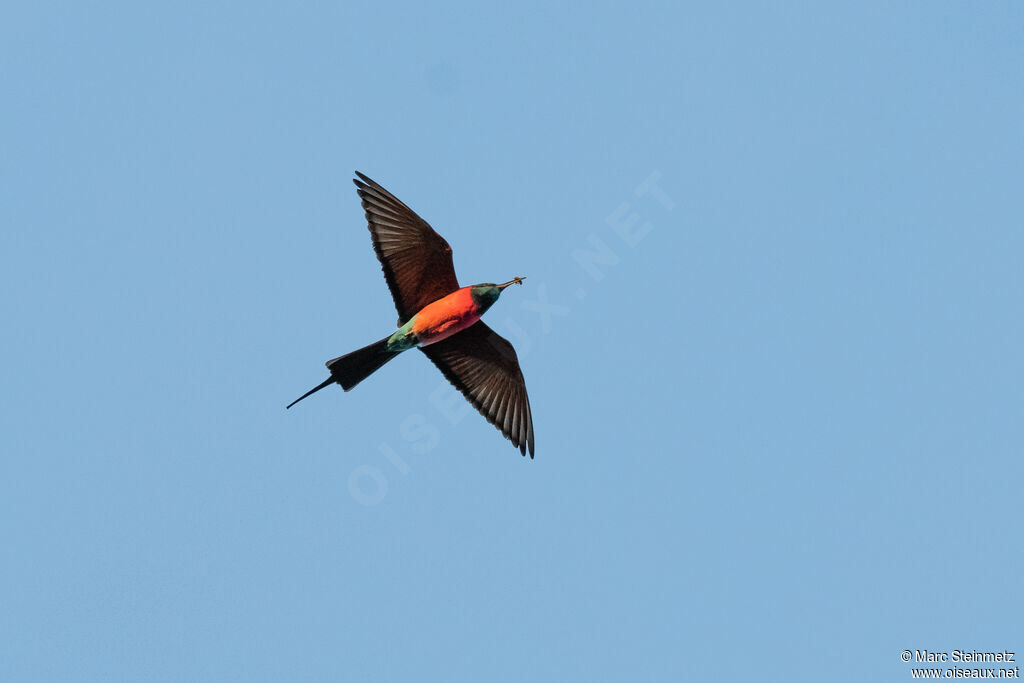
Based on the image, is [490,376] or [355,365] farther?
[490,376]

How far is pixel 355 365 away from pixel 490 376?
249 cm

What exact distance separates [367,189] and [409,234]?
3.26ft

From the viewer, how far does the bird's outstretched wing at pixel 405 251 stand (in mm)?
15906

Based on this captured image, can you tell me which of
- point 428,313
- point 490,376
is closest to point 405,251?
point 428,313

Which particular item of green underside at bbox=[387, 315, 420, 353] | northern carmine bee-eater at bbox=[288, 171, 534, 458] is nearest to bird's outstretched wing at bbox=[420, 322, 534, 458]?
northern carmine bee-eater at bbox=[288, 171, 534, 458]

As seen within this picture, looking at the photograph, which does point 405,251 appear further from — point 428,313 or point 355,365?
point 355,365

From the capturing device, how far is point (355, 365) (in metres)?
15.5

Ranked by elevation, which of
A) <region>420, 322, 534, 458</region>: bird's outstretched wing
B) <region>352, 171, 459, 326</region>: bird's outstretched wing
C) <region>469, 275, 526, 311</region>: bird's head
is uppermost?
<region>352, 171, 459, 326</region>: bird's outstretched wing

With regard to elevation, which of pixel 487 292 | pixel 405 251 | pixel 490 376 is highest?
pixel 405 251

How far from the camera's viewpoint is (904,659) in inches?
645

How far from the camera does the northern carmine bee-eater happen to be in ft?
51.8

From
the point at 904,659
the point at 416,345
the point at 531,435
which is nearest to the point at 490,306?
the point at 416,345

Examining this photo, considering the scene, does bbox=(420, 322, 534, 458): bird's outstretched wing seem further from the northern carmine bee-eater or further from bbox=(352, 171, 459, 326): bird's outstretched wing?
bbox=(352, 171, 459, 326): bird's outstretched wing

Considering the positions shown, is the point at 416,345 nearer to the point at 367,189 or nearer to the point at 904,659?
the point at 367,189
